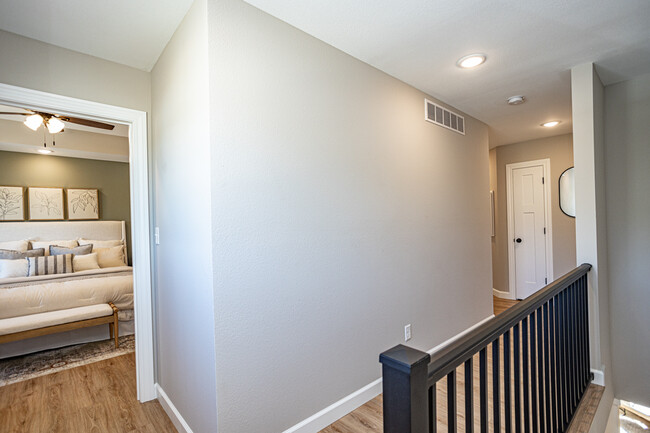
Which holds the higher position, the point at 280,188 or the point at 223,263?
the point at 280,188

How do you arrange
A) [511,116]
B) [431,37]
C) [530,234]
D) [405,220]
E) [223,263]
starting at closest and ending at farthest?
[223,263]
[431,37]
[405,220]
[511,116]
[530,234]

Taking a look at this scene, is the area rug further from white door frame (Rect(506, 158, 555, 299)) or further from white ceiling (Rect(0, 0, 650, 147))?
white door frame (Rect(506, 158, 555, 299))

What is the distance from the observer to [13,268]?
3852 mm

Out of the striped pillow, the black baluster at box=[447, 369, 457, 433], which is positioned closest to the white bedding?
the striped pillow

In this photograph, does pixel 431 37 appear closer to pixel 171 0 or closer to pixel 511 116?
pixel 171 0

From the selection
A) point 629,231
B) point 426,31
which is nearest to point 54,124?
point 426,31

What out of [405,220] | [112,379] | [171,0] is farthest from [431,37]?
[112,379]

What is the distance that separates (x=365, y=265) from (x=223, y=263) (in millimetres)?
1046

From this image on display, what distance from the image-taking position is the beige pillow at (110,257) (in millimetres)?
4770

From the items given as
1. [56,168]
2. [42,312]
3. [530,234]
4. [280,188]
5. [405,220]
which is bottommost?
[42,312]

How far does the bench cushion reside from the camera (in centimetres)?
292

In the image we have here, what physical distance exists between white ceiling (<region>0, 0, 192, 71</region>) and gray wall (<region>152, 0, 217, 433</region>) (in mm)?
90

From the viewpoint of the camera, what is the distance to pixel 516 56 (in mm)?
2262

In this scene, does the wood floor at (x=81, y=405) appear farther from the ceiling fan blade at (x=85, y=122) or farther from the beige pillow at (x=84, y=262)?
the ceiling fan blade at (x=85, y=122)
